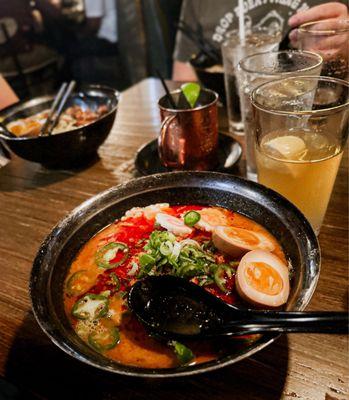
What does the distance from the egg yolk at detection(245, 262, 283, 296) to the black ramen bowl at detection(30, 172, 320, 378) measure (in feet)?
0.16

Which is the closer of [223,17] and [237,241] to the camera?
[237,241]

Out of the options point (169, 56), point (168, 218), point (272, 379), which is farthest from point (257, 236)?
point (169, 56)

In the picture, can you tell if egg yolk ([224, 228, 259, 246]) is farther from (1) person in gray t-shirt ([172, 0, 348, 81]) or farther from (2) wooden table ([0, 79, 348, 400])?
(1) person in gray t-shirt ([172, 0, 348, 81])

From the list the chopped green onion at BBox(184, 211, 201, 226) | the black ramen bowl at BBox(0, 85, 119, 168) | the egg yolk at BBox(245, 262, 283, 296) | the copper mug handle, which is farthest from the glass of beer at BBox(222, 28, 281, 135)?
the egg yolk at BBox(245, 262, 283, 296)

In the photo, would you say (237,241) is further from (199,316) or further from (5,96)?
(5,96)

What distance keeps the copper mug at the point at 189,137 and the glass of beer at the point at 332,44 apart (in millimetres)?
601

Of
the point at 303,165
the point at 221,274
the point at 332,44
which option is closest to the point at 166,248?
the point at 221,274

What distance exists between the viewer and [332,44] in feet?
6.22

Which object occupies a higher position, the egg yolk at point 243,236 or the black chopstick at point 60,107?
the black chopstick at point 60,107

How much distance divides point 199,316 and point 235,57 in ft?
5.66

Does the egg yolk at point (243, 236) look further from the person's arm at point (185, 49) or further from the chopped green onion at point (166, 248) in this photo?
the person's arm at point (185, 49)

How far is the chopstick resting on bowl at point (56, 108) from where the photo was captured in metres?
2.32

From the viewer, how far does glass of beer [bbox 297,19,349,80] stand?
1.87 meters

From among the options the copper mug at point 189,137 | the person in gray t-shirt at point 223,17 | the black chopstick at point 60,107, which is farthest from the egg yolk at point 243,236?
the person in gray t-shirt at point 223,17
